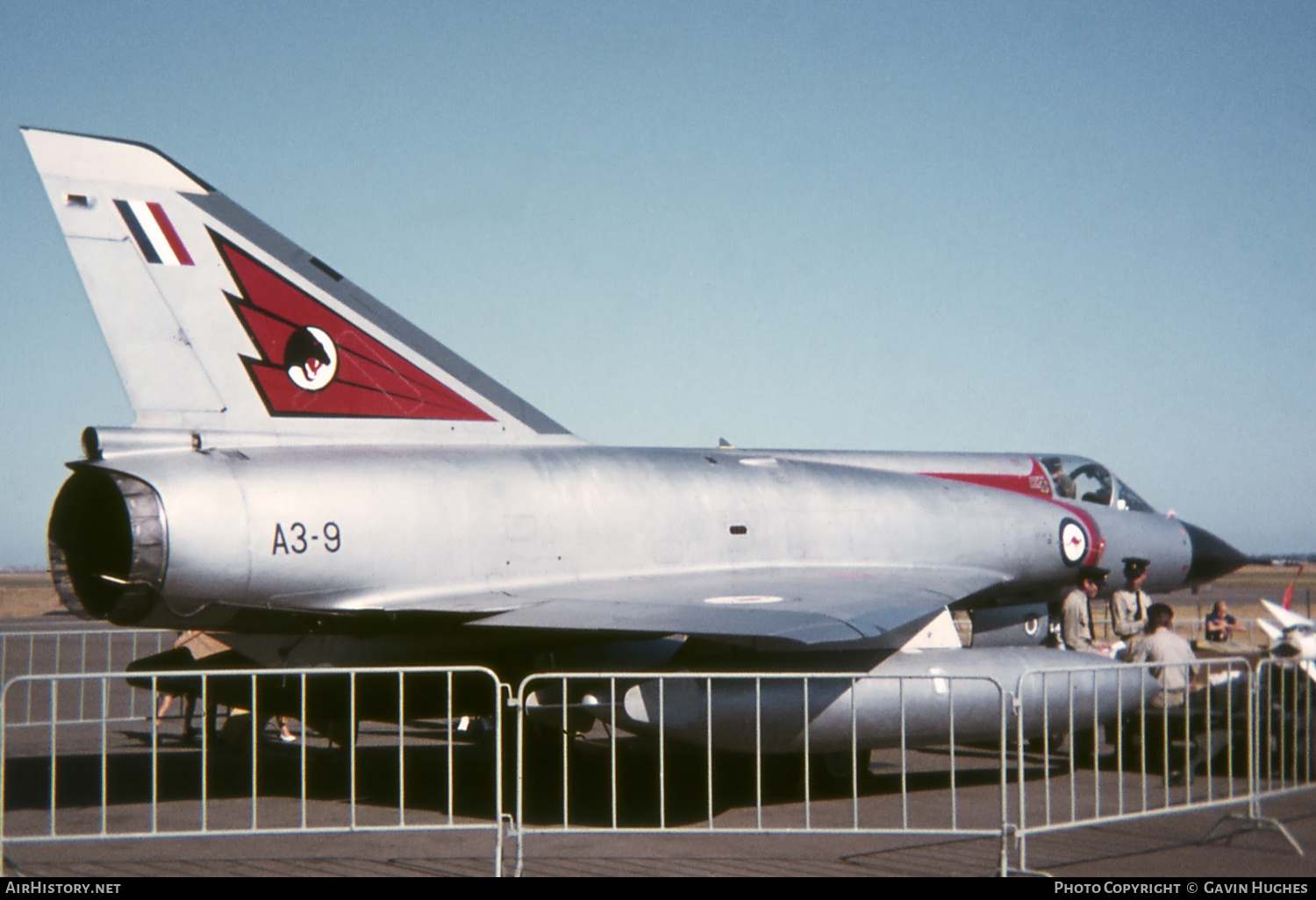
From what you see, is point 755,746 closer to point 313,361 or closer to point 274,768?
point 313,361

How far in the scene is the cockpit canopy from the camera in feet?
40.7

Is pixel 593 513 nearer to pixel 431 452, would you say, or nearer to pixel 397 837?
pixel 431 452

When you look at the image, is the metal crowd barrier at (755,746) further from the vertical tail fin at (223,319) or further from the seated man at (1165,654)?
the vertical tail fin at (223,319)

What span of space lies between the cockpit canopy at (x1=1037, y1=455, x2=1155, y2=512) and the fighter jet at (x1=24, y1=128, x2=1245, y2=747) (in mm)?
3163

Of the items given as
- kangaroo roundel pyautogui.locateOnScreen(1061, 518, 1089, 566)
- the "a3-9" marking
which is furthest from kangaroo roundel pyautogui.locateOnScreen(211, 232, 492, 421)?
kangaroo roundel pyautogui.locateOnScreen(1061, 518, 1089, 566)

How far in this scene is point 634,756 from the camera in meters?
10.1

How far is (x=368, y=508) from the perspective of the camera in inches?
311

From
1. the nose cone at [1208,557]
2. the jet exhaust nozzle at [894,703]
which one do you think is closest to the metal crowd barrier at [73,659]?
the jet exhaust nozzle at [894,703]

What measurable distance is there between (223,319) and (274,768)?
12.1 feet

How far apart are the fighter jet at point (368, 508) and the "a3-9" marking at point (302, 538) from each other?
0.02 meters

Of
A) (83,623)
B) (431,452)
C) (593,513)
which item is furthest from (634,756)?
(83,623)

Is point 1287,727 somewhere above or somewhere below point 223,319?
below

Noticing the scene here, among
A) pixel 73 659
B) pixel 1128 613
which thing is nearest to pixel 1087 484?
pixel 1128 613

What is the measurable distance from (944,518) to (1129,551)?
248cm
